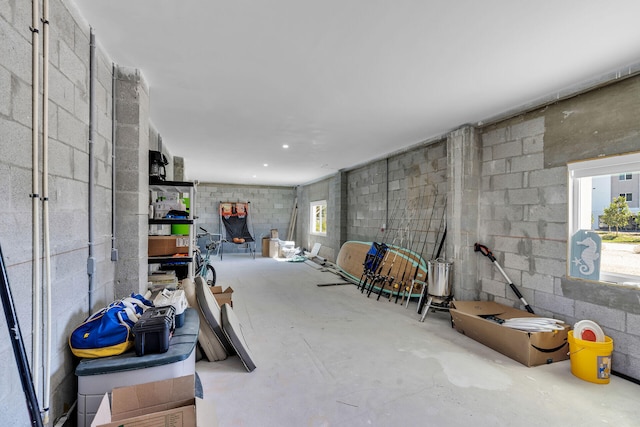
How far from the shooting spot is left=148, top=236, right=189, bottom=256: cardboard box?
2965 millimetres

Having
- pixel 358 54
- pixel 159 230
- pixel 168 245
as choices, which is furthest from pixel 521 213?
pixel 159 230

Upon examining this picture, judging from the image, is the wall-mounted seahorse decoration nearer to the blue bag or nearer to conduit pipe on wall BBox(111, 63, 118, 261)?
the blue bag

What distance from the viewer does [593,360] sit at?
2.26 metres

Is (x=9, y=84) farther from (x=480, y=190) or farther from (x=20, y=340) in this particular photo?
(x=480, y=190)

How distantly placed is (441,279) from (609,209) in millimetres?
1679

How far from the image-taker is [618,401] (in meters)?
2.03

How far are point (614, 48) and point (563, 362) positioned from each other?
8.09 ft

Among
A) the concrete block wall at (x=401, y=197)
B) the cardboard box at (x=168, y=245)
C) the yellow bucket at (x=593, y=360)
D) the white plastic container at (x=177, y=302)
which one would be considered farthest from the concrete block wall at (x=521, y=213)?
the cardboard box at (x=168, y=245)

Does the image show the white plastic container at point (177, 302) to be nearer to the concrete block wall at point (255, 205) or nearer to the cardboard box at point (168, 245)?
the cardboard box at point (168, 245)

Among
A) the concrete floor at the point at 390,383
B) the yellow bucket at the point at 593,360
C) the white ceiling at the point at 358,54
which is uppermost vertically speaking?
the white ceiling at the point at 358,54

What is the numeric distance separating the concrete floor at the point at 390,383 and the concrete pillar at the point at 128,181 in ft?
3.16

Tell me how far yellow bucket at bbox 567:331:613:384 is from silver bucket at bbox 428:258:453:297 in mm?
1341

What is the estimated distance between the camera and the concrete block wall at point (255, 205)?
31.3ft

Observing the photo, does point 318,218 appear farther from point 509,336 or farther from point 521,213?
point 509,336
